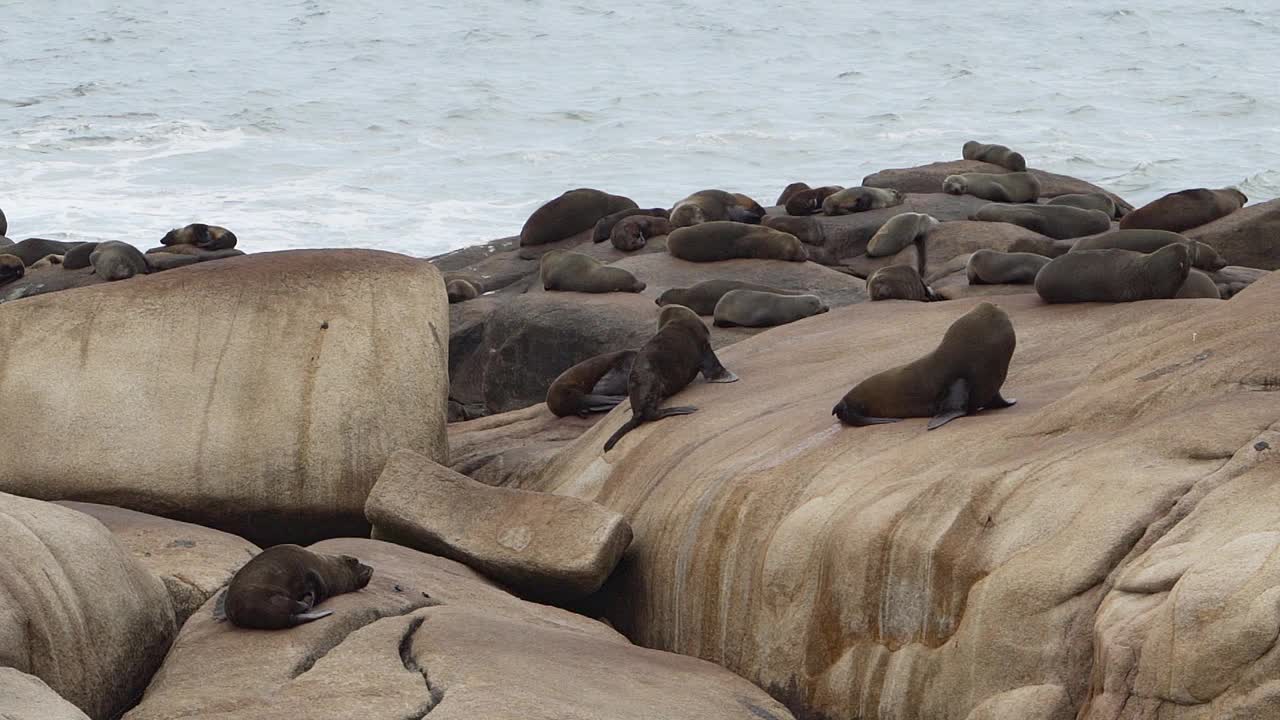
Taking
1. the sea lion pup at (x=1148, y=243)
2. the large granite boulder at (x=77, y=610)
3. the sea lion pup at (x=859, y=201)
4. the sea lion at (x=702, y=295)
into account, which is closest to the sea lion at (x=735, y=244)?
the sea lion at (x=702, y=295)

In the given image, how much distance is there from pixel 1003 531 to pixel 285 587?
221 cm

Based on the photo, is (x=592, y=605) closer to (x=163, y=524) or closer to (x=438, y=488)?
(x=438, y=488)

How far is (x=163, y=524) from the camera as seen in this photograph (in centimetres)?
609

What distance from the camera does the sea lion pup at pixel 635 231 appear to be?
496 inches

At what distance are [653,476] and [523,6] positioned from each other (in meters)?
43.1

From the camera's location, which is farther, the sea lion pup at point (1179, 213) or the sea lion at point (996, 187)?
the sea lion at point (996, 187)

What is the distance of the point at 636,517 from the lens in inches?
248

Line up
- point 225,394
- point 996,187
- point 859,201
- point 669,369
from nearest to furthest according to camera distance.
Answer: point 225,394, point 669,369, point 859,201, point 996,187

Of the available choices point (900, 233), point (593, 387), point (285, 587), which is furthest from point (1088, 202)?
point (285, 587)

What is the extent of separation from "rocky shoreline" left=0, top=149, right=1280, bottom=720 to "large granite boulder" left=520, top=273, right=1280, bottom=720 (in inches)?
0.4

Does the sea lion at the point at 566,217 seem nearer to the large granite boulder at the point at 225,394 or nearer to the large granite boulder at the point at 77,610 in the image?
the large granite boulder at the point at 225,394

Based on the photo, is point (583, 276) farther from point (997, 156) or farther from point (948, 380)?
point (997, 156)

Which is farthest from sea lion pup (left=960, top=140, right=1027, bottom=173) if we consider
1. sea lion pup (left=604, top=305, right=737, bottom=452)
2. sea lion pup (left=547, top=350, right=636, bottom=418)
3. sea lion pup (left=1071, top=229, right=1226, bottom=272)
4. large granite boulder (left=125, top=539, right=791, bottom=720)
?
large granite boulder (left=125, top=539, right=791, bottom=720)

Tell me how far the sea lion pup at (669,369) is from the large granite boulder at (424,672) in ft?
5.48
